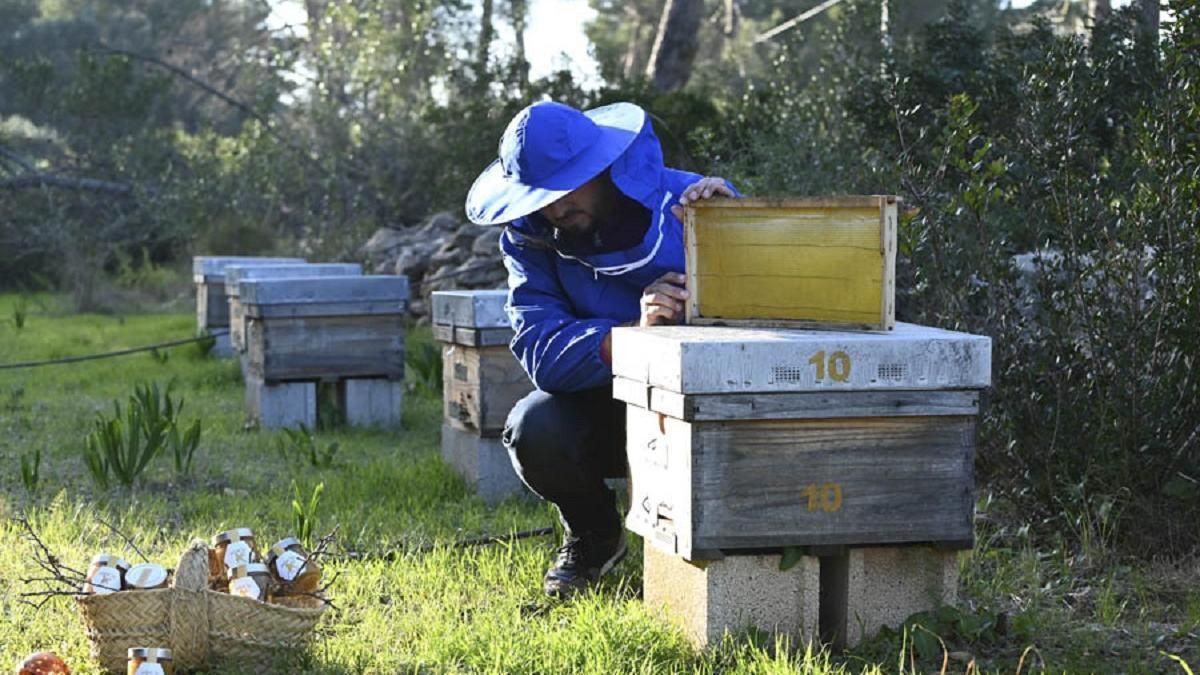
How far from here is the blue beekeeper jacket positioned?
Result: 3.96m

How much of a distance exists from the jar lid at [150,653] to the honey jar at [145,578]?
0.69 ft

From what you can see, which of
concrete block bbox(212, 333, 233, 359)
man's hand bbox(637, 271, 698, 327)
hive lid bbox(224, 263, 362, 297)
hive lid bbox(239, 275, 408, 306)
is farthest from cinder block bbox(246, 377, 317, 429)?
man's hand bbox(637, 271, 698, 327)

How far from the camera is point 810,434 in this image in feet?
11.0

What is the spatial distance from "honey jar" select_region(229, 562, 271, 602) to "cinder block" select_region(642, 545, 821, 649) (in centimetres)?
99

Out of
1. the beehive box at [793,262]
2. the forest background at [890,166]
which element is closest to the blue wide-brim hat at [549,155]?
the beehive box at [793,262]

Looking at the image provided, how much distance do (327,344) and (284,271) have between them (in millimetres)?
1822

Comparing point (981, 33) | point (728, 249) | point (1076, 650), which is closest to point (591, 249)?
point (728, 249)

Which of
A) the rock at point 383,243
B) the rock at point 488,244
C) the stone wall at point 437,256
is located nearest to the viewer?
the stone wall at point 437,256

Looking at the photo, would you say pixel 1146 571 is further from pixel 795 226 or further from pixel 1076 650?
pixel 795 226

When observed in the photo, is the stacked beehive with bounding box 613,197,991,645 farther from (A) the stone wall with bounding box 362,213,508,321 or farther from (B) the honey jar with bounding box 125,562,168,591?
(A) the stone wall with bounding box 362,213,508,321

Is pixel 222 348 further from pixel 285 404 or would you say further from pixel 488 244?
pixel 285 404

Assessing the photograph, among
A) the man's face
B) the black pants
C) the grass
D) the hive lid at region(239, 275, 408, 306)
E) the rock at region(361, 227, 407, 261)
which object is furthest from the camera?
the rock at region(361, 227, 407, 261)

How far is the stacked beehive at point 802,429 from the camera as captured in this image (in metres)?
3.28

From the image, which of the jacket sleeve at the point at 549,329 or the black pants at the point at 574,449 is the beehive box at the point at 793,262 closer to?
the jacket sleeve at the point at 549,329
